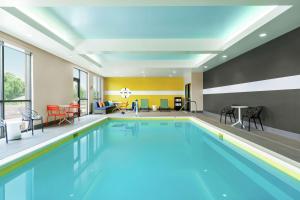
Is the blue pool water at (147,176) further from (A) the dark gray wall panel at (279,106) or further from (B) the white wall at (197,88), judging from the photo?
(B) the white wall at (197,88)

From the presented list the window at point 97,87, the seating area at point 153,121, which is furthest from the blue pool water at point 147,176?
the window at point 97,87

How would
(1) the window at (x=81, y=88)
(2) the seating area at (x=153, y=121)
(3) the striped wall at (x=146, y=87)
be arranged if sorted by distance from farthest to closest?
(3) the striped wall at (x=146, y=87), (1) the window at (x=81, y=88), (2) the seating area at (x=153, y=121)

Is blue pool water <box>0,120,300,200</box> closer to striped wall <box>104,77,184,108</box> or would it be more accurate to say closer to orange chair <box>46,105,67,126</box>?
orange chair <box>46,105,67,126</box>

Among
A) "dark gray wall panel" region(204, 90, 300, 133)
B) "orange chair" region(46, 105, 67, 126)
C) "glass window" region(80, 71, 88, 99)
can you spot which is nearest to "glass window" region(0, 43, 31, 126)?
"orange chair" region(46, 105, 67, 126)

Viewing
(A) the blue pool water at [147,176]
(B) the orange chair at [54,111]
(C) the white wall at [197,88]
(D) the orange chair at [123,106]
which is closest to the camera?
(A) the blue pool water at [147,176]

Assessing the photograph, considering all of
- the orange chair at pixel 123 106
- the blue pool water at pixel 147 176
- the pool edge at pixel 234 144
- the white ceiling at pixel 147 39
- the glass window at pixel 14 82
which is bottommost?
the blue pool water at pixel 147 176

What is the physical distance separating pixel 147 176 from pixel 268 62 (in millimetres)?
4804

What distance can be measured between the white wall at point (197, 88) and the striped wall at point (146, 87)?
376 cm

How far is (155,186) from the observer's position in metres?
2.68

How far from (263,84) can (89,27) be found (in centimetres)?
527

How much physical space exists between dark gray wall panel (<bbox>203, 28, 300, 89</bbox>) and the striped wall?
7374 millimetres

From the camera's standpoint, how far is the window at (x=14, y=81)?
492cm

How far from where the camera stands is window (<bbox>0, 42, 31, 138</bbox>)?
16.1ft

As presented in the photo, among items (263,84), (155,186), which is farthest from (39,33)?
(263,84)
